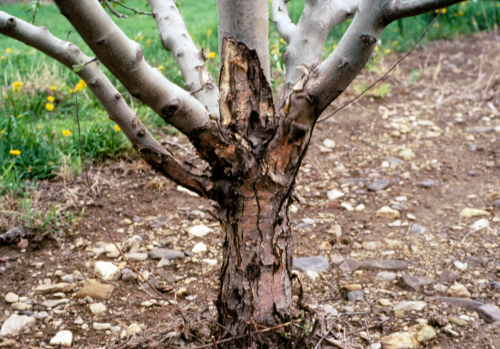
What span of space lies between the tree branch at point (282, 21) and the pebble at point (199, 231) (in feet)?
4.51

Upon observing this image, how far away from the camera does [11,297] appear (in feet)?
7.07

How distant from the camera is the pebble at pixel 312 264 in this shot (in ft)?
8.07

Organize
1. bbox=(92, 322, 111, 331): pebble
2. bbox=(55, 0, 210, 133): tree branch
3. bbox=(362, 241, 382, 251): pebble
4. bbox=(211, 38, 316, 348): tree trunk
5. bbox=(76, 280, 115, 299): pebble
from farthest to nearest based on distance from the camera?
1. bbox=(362, 241, 382, 251): pebble
2. bbox=(76, 280, 115, 299): pebble
3. bbox=(92, 322, 111, 331): pebble
4. bbox=(211, 38, 316, 348): tree trunk
5. bbox=(55, 0, 210, 133): tree branch

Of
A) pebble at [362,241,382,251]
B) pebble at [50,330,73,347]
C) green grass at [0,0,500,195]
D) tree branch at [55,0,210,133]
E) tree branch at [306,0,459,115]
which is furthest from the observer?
green grass at [0,0,500,195]

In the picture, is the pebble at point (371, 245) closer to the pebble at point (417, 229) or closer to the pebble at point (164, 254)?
the pebble at point (417, 229)

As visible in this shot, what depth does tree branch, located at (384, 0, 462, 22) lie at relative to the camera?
1153mm

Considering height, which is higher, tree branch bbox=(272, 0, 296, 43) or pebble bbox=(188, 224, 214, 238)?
tree branch bbox=(272, 0, 296, 43)

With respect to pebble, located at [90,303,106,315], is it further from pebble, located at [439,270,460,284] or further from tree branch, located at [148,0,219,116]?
pebble, located at [439,270,460,284]

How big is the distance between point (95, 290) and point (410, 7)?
6.26ft

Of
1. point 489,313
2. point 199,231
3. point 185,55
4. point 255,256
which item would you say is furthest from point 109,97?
point 489,313

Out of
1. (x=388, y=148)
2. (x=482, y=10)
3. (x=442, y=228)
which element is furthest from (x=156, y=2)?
(x=482, y=10)

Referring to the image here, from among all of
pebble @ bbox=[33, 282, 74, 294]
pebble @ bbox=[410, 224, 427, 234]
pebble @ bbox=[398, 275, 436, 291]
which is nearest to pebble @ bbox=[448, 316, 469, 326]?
pebble @ bbox=[398, 275, 436, 291]

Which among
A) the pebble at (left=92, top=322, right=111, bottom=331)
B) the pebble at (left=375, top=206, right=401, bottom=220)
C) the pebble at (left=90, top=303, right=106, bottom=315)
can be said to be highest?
the pebble at (left=375, top=206, right=401, bottom=220)

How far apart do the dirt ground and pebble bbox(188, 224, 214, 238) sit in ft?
0.15
